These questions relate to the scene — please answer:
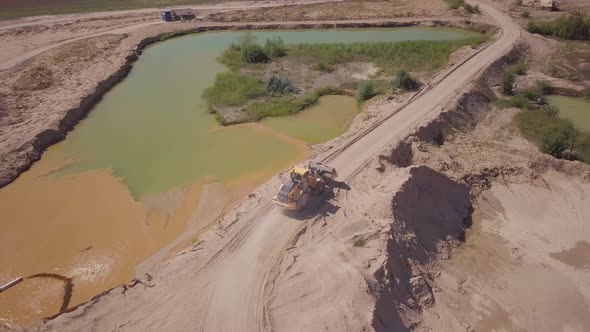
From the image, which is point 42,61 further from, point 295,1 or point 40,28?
point 295,1

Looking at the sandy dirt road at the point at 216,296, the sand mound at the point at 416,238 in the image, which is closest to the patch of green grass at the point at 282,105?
the sandy dirt road at the point at 216,296

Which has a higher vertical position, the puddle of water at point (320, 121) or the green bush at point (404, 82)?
the green bush at point (404, 82)

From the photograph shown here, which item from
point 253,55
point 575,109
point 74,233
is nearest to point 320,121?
point 253,55

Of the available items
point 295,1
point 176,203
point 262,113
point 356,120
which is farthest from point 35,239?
point 295,1

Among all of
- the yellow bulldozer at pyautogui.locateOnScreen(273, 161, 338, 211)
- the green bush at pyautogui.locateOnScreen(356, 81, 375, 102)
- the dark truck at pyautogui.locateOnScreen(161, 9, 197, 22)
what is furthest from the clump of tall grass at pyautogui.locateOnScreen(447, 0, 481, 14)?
the yellow bulldozer at pyautogui.locateOnScreen(273, 161, 338, 211)

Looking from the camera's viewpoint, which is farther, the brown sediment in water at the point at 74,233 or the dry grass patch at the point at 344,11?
the dry grass patch at the point at 344,11

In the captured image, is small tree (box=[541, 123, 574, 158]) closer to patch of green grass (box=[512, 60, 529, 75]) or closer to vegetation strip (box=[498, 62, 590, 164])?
vegetation strip (box=[498, 62, 590, 164])

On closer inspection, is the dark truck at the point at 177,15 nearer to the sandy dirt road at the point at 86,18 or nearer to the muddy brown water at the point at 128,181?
the sandy dirt road at the point at 86,18
